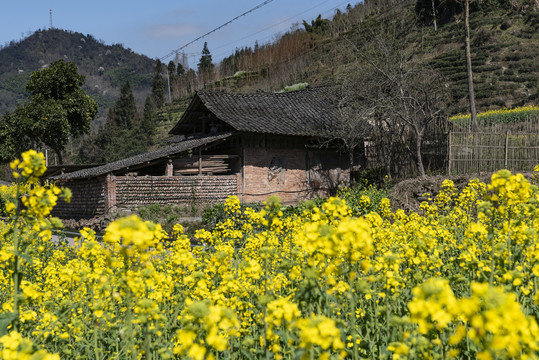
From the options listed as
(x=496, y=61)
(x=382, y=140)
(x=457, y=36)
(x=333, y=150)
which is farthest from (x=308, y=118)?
(x=457, y=36)

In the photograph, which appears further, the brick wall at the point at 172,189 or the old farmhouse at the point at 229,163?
the old farmhouse at the point at 229,163

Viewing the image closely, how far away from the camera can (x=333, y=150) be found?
23.8 metres

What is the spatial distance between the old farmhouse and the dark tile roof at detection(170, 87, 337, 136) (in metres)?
0.05

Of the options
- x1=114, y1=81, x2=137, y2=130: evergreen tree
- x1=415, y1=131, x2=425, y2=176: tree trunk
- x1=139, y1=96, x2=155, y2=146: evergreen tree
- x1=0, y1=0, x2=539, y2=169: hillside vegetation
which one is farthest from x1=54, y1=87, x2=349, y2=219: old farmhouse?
x1=114, y1=81, x2=137, y2=130: evergreen tree

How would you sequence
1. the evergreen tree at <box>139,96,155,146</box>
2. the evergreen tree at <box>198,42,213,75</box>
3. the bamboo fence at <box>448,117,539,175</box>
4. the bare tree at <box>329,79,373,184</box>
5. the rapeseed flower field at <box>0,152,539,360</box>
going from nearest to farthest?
the rapeseed flower field at <box>0,152,539,360</box> → the bamboo fence at <box>448,117,539,175</box> → the bare tree at <box>329,79,373,184</box> → the evergreen tree at <box>139,96,155,146</box> → the evergreen tree at <box>198,42,213,75</box>

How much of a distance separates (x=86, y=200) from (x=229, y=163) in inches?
253

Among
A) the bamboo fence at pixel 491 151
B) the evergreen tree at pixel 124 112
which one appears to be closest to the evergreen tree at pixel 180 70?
the evergreen tree at pixel 124 112

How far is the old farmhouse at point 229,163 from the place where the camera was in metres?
18.9

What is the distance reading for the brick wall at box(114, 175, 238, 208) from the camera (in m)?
18.5

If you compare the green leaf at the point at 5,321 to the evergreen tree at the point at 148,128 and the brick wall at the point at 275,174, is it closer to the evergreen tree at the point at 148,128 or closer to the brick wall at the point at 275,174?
the brick wall at the point at 275,174

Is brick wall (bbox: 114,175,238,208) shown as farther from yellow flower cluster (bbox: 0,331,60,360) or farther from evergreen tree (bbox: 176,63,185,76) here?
evergreen tree (bbox: 176,63,185,76)

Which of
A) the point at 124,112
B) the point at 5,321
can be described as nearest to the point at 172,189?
the point at 5,321

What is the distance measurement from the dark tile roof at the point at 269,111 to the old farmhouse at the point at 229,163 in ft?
0.17

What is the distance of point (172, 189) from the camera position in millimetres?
19234
